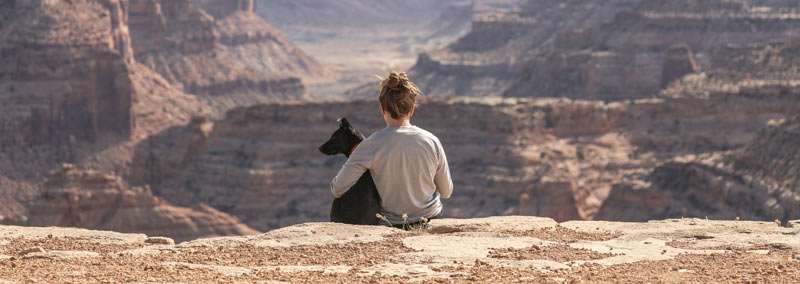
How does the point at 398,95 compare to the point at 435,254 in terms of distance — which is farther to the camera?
the point at 398,95

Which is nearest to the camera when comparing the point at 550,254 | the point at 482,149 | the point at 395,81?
the point at 550,254

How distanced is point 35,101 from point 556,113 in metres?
43.4

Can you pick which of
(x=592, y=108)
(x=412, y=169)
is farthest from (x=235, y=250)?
(x=592, y=108)

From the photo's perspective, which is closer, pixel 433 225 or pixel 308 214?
pixel 433 225

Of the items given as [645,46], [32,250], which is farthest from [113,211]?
[645,46]

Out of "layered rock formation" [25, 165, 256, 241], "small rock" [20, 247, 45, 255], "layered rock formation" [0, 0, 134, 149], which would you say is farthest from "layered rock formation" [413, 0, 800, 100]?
"small rock" [20, 247, 45, 255]

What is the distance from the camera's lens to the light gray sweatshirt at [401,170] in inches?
900

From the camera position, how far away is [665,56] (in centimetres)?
15162

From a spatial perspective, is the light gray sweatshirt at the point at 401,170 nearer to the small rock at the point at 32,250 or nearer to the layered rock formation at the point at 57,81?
the small rock at the point at 32,250

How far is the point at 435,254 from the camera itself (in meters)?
20.9

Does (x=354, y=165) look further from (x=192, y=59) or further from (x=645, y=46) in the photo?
(x=192, y=59)

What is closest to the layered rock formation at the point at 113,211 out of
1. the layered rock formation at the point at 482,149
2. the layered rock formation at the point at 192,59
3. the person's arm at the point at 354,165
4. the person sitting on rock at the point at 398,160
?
the layered rock formation at the point at 482,149

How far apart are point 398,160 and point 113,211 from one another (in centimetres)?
5493

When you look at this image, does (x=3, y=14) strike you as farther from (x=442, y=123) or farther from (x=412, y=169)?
(x=412, y=169)
